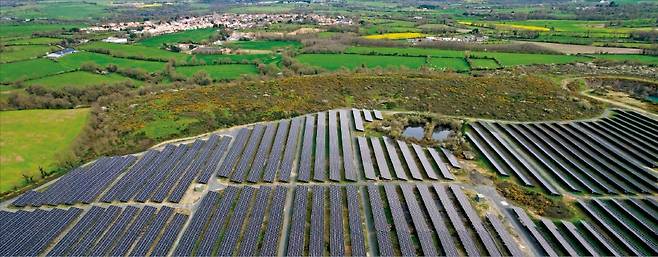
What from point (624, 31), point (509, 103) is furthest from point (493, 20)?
point (509, 103)

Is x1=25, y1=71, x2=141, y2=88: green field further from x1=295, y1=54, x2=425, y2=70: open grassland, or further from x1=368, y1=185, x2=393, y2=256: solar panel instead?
x1=368, y1=185, x2=393, y2=256: solar panel

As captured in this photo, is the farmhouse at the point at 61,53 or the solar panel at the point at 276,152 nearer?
the solar panel at the point at 276,152

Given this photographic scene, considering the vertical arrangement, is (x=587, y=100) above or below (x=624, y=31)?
below

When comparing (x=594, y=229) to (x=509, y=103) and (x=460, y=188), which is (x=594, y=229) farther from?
(x=509, y=103)

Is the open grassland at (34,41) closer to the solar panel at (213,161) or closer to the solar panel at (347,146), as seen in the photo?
the solar panel at (213,161)

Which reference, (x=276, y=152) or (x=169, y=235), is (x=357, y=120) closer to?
(x=276, y=152)

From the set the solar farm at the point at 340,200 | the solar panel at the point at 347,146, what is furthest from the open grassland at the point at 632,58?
the solar panel at the point at 347,146
